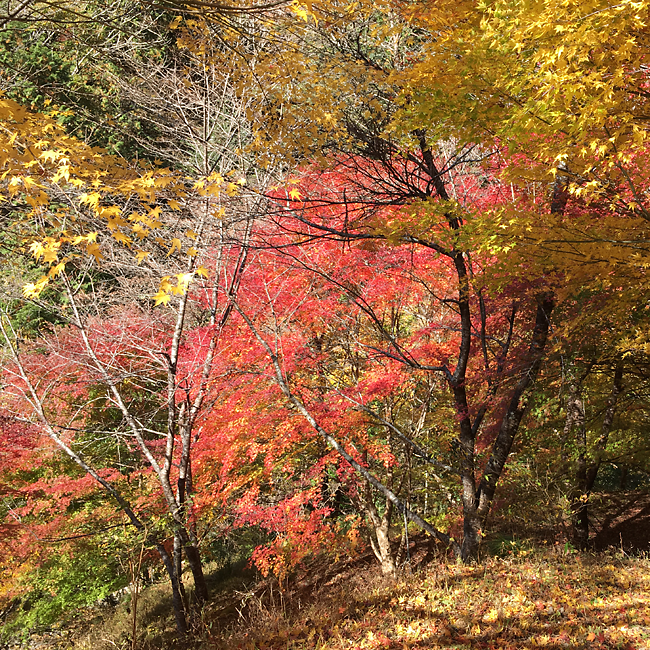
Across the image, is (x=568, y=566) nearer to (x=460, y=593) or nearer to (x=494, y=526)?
(x=460, y=593)

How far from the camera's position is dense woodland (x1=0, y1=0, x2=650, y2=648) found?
134 inches

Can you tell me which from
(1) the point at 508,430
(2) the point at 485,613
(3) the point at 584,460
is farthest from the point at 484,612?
(3) the point at 584,460

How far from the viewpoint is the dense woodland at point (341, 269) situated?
3.41 m

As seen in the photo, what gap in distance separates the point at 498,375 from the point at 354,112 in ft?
13.3

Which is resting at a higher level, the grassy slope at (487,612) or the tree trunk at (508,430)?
the tree trunk at (508,430)

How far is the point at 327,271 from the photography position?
8.47m

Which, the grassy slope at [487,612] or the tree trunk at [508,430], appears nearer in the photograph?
the grassy slope at [487,612]

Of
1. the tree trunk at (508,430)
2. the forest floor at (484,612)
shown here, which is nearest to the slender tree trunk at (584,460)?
the forest floor at (484,612)

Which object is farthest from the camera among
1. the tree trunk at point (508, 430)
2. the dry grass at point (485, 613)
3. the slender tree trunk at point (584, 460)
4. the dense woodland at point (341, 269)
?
the slender tree trunk at point (584, 460)

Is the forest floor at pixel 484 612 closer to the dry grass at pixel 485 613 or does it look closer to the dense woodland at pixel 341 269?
the dry grass at pixel 485 613

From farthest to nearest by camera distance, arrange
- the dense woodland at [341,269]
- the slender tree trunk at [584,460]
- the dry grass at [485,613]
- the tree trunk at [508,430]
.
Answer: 1. the slender tree trunk at [584,460]
2. the tree trunk at [508,430]
3. the dry grass at [485,613]
4. the dense woodland at [341,269]

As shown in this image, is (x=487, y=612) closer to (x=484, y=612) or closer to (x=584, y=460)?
(x=484, y=612)

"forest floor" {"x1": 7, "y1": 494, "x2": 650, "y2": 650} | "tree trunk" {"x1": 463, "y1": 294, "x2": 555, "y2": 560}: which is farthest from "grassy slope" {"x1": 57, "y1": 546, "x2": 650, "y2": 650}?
"tree trunk" {"x1": 463, "y1": 294, "x2": 555, "y2": 560}

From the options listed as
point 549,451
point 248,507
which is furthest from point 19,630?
point 549,451
